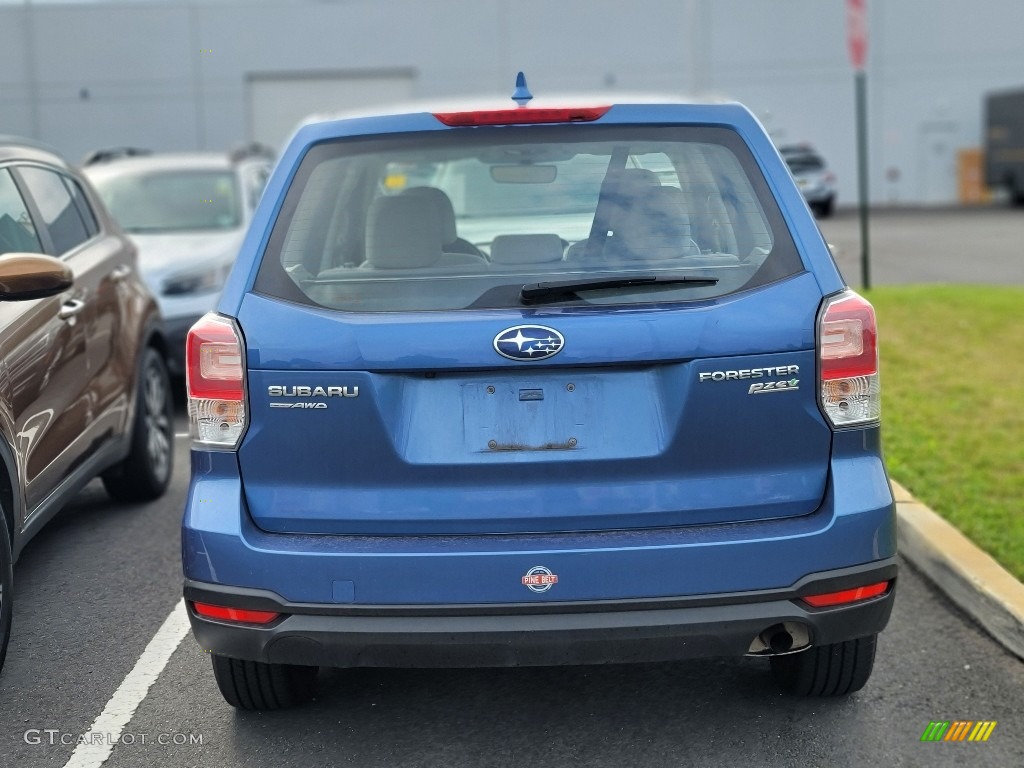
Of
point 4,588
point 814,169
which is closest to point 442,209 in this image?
point 4,588

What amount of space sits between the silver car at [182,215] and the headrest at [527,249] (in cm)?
542

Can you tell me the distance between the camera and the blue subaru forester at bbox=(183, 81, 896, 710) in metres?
3.26

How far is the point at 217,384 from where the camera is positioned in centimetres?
339

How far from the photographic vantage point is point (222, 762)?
363cm

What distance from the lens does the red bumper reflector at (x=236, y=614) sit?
3352 millimetres

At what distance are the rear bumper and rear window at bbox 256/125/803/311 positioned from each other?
750 millimetres

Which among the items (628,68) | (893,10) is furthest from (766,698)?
(893,10)

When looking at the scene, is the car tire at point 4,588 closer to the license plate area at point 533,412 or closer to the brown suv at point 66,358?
the brown suv at point 66,358

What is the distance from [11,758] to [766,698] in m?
2.16

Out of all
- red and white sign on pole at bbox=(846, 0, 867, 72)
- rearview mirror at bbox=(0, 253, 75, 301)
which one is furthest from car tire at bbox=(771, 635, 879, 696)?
red and white sign on pole at bbox=(846, 0, 867, 72)

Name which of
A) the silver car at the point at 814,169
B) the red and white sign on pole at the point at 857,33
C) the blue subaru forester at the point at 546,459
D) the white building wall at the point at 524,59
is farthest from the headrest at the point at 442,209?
the white building wall at the point at 524,59

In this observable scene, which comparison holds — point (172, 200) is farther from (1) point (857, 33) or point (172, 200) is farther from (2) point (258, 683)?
(2) point (258, 683)

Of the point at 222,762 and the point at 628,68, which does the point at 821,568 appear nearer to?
the point at 222,762

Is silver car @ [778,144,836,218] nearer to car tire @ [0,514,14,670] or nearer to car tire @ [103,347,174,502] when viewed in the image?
car tire @ [103,347,174,502]
